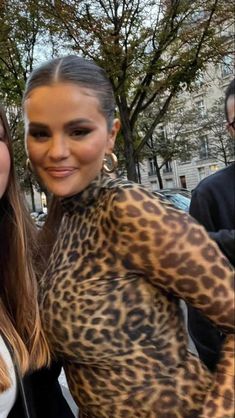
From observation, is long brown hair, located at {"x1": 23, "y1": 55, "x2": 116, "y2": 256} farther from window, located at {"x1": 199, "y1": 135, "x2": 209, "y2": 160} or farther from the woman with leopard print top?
window, located at {"x1": 199, "y1": 135, "x2": 209, "y2": 160}

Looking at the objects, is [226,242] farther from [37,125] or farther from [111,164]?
[37,125]

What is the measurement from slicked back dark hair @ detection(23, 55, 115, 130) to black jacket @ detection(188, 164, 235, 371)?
0.71 metres

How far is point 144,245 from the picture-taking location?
111 cm

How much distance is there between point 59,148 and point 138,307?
1.44ft

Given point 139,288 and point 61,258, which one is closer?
point 139,288

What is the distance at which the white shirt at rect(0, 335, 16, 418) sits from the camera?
145 cm

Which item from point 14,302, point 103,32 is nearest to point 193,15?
point 103,32


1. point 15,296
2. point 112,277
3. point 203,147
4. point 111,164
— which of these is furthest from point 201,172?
point 112,277

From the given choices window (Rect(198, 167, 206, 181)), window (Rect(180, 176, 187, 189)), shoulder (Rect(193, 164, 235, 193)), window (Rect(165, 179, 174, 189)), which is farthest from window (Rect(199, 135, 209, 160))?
shoulder (Rect(193, 164, 235, 193))

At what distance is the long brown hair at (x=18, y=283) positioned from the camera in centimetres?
149

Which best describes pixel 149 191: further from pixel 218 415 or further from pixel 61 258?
pixel 218 415

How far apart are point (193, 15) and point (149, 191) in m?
12.6

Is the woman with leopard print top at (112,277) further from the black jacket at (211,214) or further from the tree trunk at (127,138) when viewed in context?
the tree trunk at (127,138)

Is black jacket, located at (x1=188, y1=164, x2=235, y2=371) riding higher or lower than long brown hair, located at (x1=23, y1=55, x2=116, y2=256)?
lower
